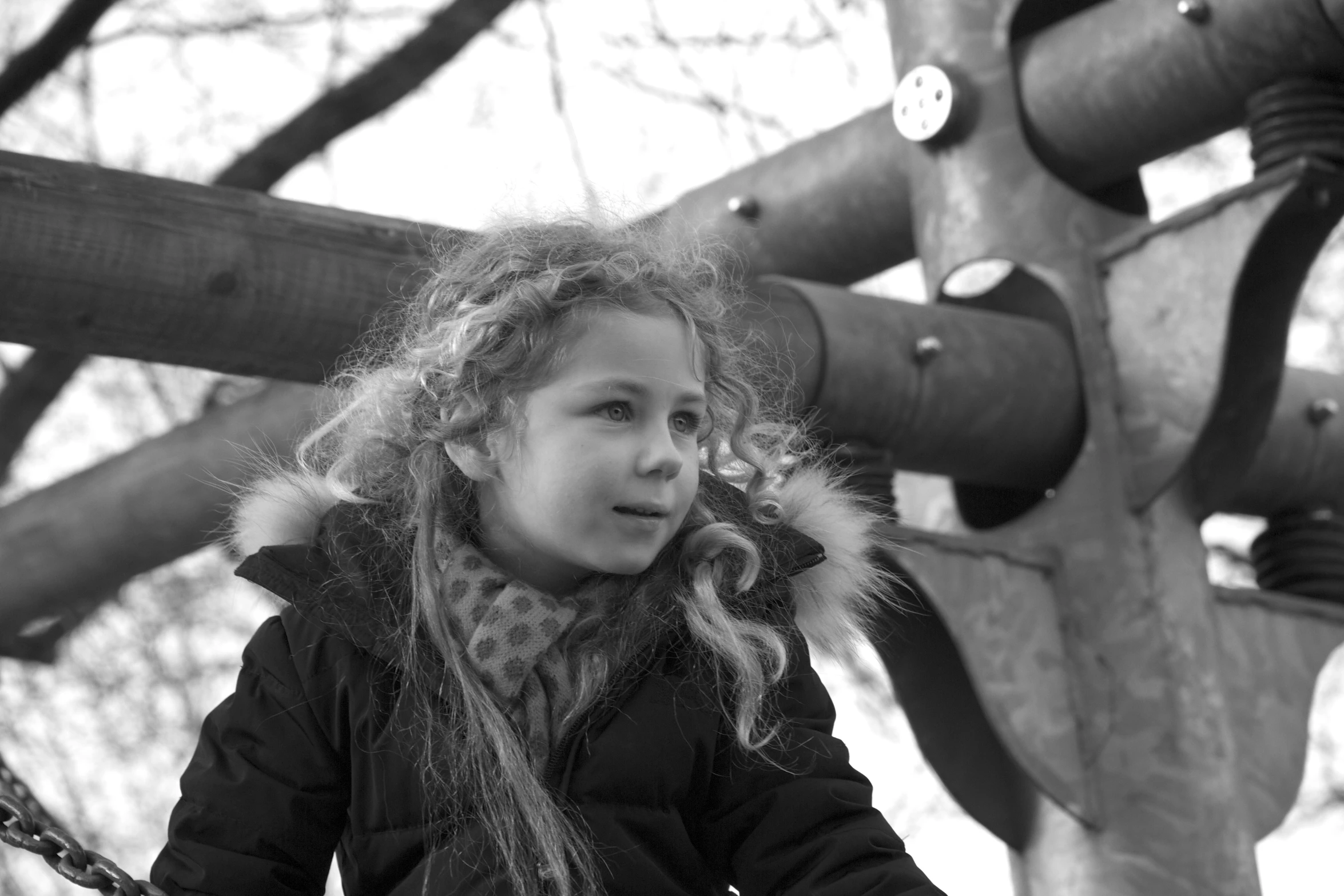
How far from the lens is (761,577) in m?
2.28

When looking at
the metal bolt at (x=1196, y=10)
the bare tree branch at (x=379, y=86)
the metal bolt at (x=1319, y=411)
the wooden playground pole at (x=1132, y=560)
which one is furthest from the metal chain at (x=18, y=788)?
the metal bolt at (x=1319, y=411)

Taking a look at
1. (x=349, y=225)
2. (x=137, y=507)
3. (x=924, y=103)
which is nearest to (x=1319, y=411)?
(x=924, y=103)

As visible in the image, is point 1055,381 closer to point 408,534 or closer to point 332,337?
point 332,337

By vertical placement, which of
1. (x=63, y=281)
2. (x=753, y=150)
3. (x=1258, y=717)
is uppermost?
(x=753, y=150)

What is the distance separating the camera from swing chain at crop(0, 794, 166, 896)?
1.92m

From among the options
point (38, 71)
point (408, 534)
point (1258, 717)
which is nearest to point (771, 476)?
point (408, 534)

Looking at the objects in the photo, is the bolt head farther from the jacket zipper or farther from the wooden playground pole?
the jacket zipper

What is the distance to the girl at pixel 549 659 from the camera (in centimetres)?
210

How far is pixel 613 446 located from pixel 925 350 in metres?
1.54

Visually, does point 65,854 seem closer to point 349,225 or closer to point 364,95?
point 349,225

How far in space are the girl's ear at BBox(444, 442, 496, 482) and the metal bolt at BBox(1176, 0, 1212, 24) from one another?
74.0 inches

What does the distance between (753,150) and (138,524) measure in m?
2.64

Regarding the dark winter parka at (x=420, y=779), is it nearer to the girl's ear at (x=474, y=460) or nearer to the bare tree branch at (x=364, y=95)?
the girl's ear at (x=474, y=460)

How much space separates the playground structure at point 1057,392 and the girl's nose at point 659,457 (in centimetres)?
109
